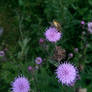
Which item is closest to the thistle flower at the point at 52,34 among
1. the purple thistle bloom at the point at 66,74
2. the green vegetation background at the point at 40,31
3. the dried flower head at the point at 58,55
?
the green vegetation background at the point at 40,31

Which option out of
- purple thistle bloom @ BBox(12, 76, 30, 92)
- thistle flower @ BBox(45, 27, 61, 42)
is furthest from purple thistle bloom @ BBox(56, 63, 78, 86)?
thistle flower @ BBox(45, 27, 61, 42)

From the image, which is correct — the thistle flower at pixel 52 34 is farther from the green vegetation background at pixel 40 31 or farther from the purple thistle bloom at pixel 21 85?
the purple thistle bloom at pixel 21 85

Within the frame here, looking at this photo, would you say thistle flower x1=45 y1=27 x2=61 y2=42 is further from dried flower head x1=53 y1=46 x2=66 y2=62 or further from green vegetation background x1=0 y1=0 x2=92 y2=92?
dried flower head x1=53 y1=46 x2=66 y2=62

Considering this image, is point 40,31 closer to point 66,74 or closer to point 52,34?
point 52,34

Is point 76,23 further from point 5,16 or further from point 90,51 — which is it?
point 5,16

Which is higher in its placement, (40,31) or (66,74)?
(40,31)

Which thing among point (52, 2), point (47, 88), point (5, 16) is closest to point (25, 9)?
point (5, 16)

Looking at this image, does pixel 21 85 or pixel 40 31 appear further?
pixel 40 31

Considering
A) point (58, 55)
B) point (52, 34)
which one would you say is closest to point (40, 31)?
point (52, 34)
